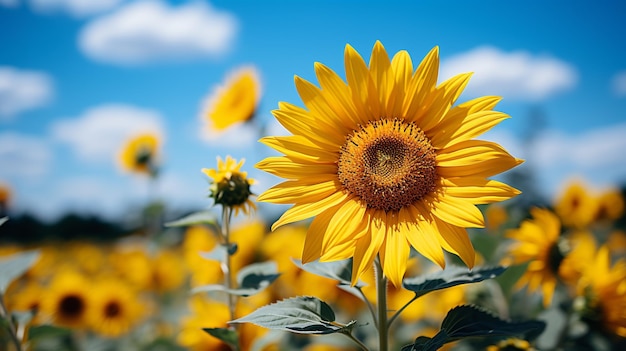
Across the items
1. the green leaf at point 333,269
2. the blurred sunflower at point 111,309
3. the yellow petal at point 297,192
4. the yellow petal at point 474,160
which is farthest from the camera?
the blurred sunflower at point 111,309

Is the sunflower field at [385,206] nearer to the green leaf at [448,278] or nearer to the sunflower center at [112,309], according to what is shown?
the green leaf at [448,278]

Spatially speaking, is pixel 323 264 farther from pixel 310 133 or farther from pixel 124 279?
pixel 124 279

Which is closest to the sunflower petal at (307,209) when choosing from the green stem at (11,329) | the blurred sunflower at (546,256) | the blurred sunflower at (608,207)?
the green stem at (11,329)

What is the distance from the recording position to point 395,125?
1729mm

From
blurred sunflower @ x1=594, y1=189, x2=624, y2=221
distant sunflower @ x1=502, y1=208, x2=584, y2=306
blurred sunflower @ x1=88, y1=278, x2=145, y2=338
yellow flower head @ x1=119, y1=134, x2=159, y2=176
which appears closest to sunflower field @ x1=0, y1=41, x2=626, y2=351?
distant sunflower @ x1=502, y1=208, x2=584, y2=306

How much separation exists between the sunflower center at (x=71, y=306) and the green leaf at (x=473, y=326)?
411cm

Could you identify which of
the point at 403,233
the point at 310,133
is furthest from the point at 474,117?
the point at 310,133

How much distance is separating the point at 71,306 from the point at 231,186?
3.52 m

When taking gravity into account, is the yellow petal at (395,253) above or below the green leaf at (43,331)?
above

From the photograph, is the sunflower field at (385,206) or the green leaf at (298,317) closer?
the green leaf at (298,317)

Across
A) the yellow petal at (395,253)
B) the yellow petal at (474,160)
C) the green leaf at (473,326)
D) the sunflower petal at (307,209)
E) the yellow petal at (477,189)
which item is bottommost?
the green leaf at (473,326)

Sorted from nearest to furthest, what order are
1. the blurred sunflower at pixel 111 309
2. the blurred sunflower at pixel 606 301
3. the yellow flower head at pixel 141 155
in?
the blurred sunflower at pixel 606 301 → the blurred sunflower at pixel 111 309 → the yellow flower head at pixel 141 155

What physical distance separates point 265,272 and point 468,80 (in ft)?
3.47

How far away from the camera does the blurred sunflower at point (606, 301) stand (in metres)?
2.49
